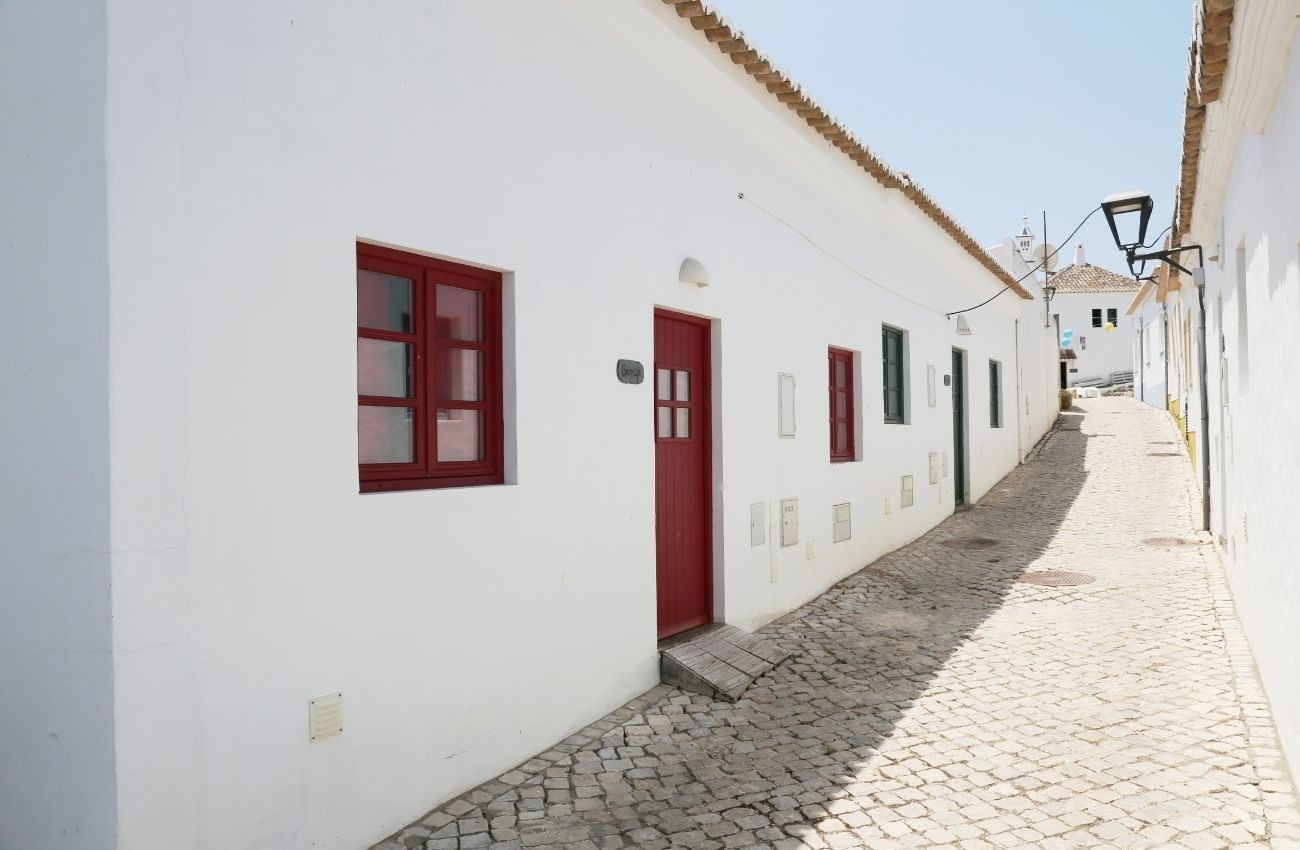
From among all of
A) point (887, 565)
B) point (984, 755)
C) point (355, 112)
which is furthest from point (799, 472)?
point (355, 112)

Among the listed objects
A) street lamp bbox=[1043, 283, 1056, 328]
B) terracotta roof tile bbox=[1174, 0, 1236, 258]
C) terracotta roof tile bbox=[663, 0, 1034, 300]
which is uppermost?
street lamp bbox=[1043, 283, 1056, 328]

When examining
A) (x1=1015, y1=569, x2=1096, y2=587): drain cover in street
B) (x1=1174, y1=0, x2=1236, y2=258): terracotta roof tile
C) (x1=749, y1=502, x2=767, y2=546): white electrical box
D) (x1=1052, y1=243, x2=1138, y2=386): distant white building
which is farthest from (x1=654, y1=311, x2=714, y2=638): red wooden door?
(x1=1052, y1=243, x2=1138, y2=386): distant white building

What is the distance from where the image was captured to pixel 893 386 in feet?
32.3

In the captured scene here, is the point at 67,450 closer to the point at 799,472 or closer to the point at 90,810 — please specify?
the point at 90,810

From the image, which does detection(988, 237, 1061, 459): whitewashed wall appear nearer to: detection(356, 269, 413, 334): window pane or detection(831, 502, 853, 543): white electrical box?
detection(831, 502, 853, 543): white electrical box

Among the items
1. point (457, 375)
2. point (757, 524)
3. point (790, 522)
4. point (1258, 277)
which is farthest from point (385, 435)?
point (1258, 277)

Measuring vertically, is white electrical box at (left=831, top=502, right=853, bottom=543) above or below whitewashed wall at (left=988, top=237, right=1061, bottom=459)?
below

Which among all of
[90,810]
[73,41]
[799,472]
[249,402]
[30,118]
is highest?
[73,41]

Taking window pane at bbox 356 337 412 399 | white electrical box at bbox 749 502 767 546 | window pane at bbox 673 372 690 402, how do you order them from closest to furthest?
1. window pane at bbox 356 337 412 399
2. window pane at bbox 673 372 690 402
3. white electrical box at bbox 749 502 767 546

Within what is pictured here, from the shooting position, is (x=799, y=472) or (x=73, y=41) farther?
(x=799, y=472)

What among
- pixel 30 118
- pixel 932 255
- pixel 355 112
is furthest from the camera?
pixel 932 255

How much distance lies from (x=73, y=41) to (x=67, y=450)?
4.26 ft

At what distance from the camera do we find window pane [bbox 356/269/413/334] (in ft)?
11.9

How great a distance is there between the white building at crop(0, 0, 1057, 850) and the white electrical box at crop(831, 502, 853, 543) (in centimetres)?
183
